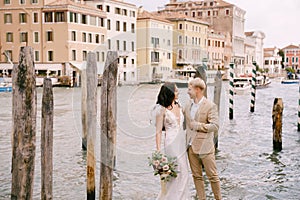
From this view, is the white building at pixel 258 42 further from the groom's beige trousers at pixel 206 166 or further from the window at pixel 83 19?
the groom's beige trousers at pixel 206 166

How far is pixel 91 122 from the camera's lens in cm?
581

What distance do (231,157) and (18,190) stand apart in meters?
4.94

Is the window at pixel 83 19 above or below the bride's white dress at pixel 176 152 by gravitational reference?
above

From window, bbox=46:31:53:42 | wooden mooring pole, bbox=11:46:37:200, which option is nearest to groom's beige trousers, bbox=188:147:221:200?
wooden mooring pole, bbox=11:46:37:200

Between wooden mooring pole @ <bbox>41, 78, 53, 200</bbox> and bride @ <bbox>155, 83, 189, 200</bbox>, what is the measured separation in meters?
1.21

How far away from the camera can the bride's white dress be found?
4137 millimetres

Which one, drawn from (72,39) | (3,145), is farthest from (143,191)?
(72,39)

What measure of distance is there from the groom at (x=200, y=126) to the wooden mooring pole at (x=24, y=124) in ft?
4.77

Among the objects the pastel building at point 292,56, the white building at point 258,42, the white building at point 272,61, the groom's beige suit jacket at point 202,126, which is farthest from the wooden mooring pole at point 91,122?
the pastel building at point 292,56

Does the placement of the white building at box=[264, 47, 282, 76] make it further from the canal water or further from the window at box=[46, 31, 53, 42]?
the canal water

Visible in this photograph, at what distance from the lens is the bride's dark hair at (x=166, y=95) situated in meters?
4.00

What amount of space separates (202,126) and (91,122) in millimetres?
1978

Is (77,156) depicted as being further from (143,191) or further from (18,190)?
(18,190)

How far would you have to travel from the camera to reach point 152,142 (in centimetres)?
949
